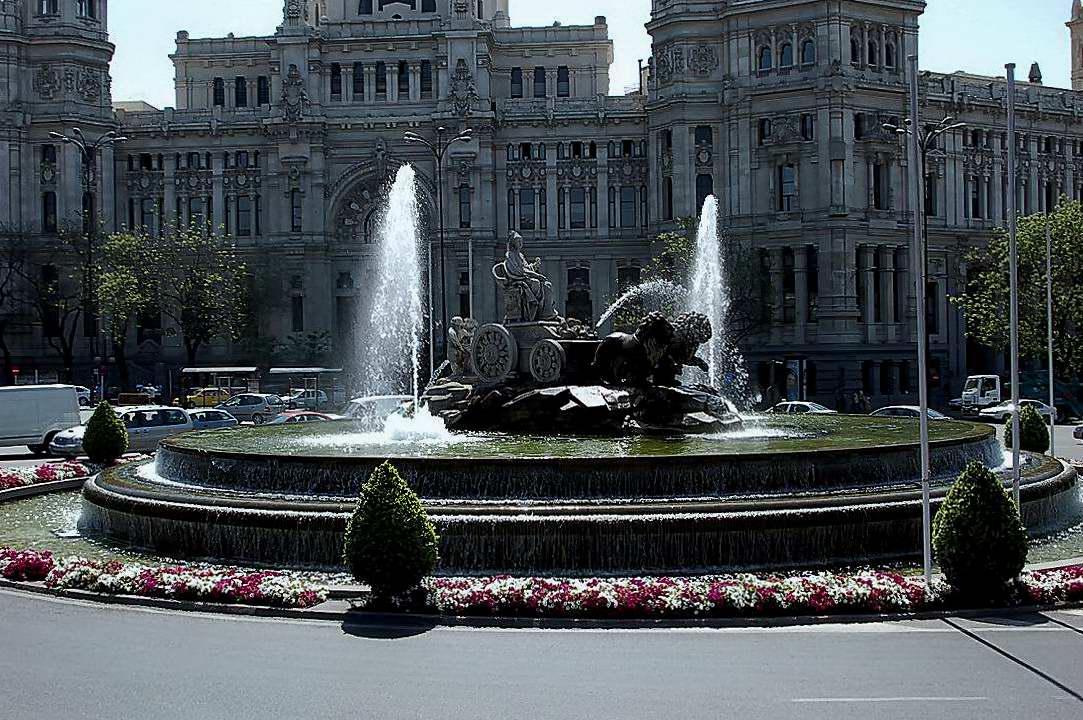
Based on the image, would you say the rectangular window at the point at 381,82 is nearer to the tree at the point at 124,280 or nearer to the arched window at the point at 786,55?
the tree at the point at 124,280

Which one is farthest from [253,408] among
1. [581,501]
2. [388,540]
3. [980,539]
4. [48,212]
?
[980,539]

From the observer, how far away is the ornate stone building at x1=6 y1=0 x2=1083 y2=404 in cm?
7494

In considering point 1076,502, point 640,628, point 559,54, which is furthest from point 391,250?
point 640,628

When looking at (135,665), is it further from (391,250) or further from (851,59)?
(391,250)

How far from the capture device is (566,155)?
88000mm

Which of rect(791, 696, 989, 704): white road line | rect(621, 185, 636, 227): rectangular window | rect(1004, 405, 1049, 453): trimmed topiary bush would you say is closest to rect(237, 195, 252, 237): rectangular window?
rect(621, 185, 636, 227): rectangular window

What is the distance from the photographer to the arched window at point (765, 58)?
249 ft

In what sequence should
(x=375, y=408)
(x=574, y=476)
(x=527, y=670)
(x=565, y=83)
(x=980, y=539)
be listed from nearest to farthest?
(x=527, y=670), (x=980, y=539), (x=574, y=476), (x=375, y=408), (x=565, y=83)

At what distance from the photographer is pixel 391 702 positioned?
1161 centimetres

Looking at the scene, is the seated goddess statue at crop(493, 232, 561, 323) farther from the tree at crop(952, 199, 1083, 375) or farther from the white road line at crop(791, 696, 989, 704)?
the tree at crop(952, 199, 1083, 375)

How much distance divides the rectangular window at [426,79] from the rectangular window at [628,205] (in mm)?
14610

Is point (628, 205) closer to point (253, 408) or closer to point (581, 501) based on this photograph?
point (253, 408)

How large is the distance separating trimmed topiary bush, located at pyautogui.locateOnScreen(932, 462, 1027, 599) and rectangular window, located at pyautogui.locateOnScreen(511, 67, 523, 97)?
3219 inches

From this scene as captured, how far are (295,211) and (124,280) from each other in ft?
59.1
